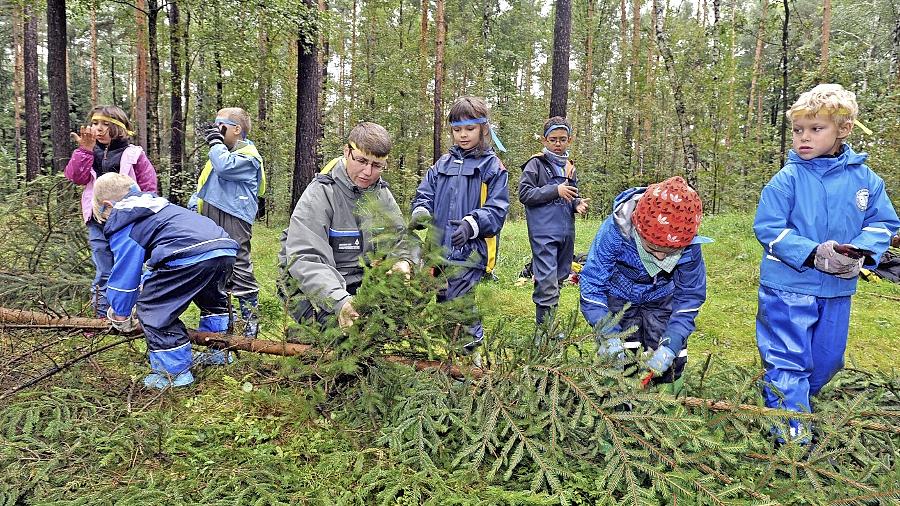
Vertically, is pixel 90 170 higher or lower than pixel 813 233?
higher

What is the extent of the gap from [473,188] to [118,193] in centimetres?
230

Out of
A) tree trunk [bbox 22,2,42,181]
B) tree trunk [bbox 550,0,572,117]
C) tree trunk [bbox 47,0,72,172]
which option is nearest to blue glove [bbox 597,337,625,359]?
tree trunk [bbox 550,0,572,117]

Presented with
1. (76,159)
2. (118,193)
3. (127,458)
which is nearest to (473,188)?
(118,193)

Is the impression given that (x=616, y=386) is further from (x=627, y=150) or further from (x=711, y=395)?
(x=627, y=150)

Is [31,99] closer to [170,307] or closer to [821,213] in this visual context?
[170,307]

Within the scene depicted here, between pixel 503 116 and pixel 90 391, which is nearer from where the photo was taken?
pixel 90 391

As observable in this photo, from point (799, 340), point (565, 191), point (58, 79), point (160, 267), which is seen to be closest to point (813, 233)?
point (799, 340)

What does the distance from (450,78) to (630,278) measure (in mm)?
27315

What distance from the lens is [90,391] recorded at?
8.91 feet

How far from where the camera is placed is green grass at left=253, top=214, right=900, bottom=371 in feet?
14.7

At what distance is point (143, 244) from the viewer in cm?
296

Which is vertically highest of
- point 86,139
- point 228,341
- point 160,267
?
point 86,139

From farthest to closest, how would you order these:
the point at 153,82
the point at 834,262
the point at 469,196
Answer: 1. the point at 153,82
2. the point at 469,196
3. the point at 834,262

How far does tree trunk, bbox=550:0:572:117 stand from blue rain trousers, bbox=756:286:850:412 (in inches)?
232
